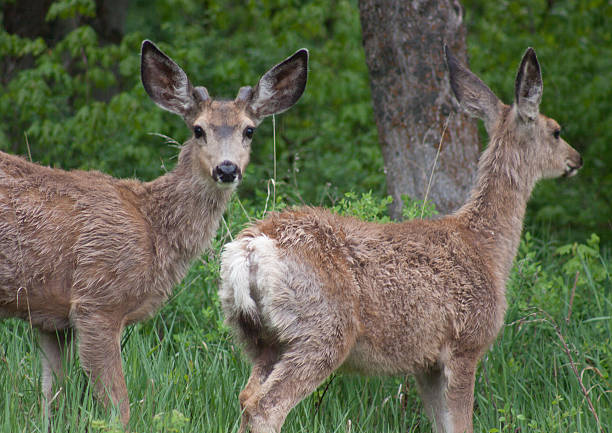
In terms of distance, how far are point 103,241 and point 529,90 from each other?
313 cm

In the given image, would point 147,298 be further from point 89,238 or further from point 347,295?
point 347,295

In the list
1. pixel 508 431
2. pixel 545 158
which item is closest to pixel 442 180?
pixel 545 158

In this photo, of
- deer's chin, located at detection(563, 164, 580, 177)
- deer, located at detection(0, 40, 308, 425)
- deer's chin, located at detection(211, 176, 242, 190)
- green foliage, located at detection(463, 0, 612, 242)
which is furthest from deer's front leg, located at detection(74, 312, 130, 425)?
green foliage, located at detection(463, 0, 612, 242)

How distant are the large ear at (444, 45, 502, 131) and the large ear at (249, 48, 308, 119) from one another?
1117 millimetres

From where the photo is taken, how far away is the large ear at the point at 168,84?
5820 mm

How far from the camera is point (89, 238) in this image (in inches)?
196

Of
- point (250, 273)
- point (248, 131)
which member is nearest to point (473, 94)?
point (248, 131)

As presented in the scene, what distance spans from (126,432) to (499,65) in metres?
8.08

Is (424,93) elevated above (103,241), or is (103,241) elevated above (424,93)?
(424,93)

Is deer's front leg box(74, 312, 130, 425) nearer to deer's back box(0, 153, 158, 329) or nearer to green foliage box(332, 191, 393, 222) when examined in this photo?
deer's back box(0, 153, 158, 329)

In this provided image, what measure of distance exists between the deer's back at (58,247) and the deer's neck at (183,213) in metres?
0.19

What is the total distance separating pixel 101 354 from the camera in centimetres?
481

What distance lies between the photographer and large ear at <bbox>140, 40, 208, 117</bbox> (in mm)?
5820

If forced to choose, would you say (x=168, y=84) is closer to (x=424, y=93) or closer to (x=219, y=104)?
(x=219, y=104)
